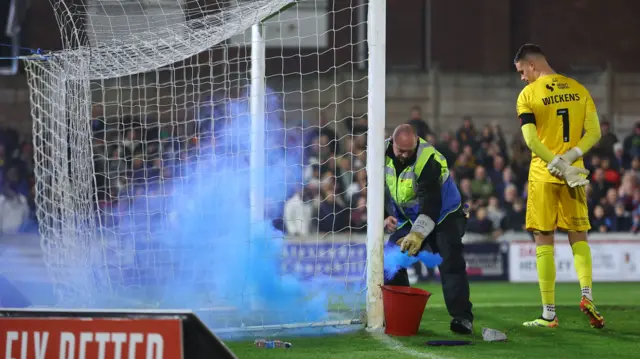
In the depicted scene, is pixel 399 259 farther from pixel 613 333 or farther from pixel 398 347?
pixel 613 333

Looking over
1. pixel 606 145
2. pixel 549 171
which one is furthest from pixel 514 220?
pixel 549 171

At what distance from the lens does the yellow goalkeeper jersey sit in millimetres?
7152

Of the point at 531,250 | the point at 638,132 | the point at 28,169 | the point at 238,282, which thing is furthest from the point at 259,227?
the point at 638,132

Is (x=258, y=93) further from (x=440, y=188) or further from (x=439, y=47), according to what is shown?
(x=439, y=47)

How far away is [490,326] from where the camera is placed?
7.41m

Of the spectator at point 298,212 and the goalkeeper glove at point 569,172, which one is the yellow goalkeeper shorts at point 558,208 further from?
the spectator at point 298,212

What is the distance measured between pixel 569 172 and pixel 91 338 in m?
4.26

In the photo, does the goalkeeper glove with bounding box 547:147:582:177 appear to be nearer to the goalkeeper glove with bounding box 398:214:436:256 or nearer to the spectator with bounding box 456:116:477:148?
the goalkeeper glove with bounding box 398:214:436:256

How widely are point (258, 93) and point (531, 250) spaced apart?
21.5 ft

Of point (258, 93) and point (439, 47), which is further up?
point (439, 47)

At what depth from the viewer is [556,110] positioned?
716cm

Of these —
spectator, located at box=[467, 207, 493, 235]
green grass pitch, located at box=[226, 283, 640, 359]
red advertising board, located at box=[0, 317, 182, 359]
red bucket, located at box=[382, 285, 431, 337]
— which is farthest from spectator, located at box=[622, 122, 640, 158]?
red advertising board, located at box=[0, 317, 182, 359]

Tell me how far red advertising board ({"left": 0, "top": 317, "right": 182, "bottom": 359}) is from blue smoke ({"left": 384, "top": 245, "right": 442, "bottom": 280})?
350 centimetres

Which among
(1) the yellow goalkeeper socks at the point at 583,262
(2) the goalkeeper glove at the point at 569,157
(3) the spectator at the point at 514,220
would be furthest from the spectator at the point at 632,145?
(2) the goalkeeper glove at the point at 569,157
